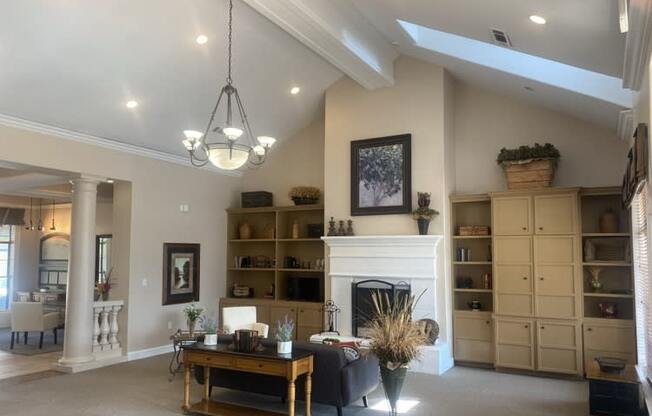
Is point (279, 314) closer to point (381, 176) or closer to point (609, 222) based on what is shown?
point (381, 176)

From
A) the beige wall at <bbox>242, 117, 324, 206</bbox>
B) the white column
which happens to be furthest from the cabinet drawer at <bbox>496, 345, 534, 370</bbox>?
the white column

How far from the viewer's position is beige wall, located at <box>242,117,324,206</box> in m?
9.34

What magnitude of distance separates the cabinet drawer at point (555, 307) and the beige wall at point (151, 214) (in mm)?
5479

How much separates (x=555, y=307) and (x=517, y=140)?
2.42 meters

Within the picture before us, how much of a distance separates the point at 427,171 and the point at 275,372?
13.1 feet

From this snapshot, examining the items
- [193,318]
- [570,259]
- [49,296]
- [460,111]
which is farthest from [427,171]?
[49,296]

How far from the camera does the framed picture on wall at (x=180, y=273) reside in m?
8.34

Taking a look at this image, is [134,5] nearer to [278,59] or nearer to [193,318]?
[278,59]

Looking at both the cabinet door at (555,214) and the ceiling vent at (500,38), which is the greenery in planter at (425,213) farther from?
the ceiling vent at (500,38)

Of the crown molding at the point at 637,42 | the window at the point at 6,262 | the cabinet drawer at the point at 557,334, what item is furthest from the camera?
the window at the point at 6,262

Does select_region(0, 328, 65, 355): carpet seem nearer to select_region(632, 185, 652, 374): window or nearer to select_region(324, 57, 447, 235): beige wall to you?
select_region(324, 57, 447, 235): beige wall

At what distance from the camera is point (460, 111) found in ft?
25.9

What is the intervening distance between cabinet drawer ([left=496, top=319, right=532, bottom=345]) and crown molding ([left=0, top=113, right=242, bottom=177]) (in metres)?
5.54

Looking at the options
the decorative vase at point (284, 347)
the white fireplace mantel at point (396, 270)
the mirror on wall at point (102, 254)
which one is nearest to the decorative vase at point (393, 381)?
the decorative vase at point (284, 347)
